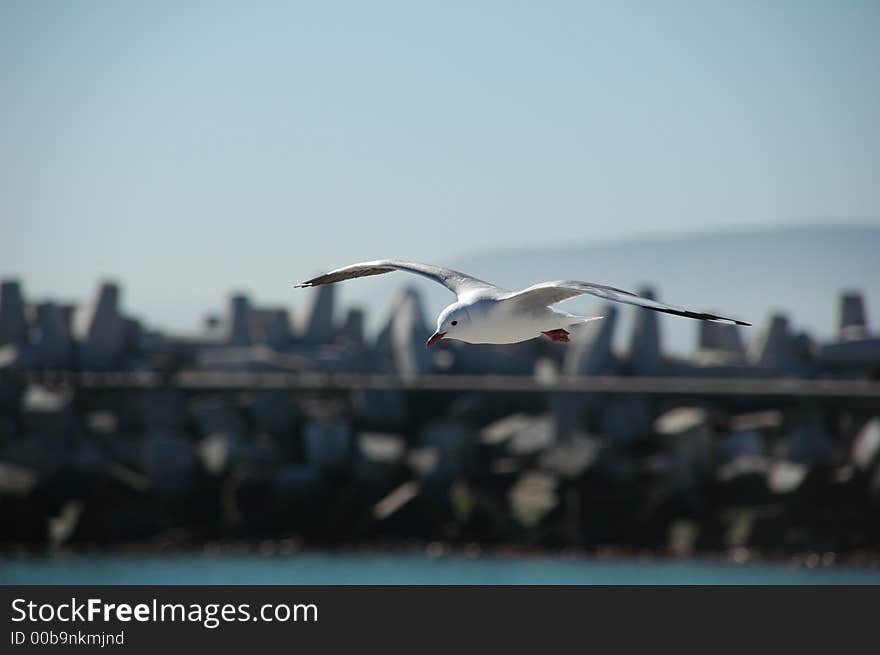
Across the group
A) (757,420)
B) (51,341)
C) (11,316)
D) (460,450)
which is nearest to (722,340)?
(757,420)

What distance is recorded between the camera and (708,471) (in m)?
57.2

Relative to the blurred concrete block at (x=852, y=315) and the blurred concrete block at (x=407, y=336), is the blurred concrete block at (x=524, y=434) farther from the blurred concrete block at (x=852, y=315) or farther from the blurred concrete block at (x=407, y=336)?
the blurred concrete block at (x=852, y=315)

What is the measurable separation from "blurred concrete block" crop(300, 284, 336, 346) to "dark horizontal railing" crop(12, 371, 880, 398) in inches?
188

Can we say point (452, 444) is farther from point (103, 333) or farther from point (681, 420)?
point (103, 333)

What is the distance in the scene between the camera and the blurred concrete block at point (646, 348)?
64.2 meters

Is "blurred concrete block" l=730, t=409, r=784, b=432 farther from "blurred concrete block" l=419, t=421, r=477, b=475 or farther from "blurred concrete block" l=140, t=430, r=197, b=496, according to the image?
"blurred concrete block" l=140, t=430, r=197, b=496

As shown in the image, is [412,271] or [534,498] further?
[534,498]

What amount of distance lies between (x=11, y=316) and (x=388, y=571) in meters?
20.9

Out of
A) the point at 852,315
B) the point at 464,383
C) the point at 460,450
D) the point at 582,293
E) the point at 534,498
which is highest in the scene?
the point at 582,293

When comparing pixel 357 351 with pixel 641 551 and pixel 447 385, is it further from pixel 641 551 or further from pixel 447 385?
pixel 641 551

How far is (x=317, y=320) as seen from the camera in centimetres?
6988

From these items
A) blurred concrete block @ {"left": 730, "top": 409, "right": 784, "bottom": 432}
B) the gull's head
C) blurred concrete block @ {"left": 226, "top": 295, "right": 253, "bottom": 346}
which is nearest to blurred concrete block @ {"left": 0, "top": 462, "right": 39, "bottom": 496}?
blurred concrete block @ {"left": 226, "top": 295, "right": 253, "bottom": 346}

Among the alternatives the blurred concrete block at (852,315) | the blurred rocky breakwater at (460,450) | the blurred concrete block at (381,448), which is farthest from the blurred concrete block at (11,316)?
the blurred concrete block at (852,315)

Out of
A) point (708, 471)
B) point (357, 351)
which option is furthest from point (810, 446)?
point (357, 351)
